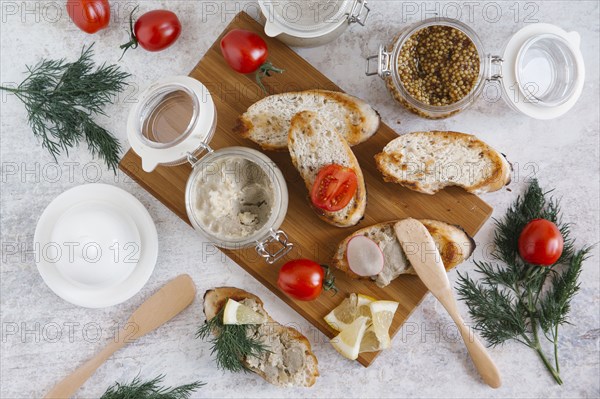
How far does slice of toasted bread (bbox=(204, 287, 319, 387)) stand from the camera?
177 cm

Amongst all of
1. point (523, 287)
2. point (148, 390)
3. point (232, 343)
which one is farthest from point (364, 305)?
point (148, 390)

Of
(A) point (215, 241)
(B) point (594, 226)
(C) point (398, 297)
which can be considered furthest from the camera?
(B) point (594, 226)

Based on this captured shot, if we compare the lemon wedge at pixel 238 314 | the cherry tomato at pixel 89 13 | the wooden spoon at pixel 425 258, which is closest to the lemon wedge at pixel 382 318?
the wooden spoon at pixel 425 258

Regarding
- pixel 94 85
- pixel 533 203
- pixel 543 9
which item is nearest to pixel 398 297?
pixel 533 203

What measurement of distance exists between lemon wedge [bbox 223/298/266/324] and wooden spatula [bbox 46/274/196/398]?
16 cm

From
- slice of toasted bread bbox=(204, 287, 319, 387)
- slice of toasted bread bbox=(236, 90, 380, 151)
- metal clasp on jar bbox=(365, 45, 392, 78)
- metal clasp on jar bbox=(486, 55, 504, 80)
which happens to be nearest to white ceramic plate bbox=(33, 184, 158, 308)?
slice of toasted bread bbox=(204, 287, 319, 387)

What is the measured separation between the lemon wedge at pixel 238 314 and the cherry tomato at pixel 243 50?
70 centimetres

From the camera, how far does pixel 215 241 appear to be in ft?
5.14

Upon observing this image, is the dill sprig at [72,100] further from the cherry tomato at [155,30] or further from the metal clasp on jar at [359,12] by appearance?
the metal clasp on jar at [359,12]

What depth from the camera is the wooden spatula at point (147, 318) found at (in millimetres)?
1818

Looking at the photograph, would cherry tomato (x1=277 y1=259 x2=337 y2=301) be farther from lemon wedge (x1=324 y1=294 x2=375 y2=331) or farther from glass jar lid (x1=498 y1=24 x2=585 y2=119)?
glass jar lid (x1=498 y1=24 x2=585 y2=119)

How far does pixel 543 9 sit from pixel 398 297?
102cm

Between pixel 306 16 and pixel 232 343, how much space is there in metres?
0.98

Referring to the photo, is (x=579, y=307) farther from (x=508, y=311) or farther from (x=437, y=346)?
(x=437, y=346)
